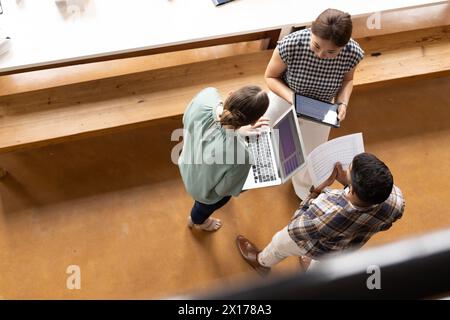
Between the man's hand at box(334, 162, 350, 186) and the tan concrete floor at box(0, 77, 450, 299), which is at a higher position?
the man's hand at box(334, 162, 350, 186)

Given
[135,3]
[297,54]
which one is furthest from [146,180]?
[297,54]

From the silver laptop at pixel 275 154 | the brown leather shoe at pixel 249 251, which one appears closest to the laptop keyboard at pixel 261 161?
the silver laptop at pixel 275 154

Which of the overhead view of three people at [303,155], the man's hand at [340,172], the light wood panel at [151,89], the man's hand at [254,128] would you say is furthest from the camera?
the light wood panel at [151,89]

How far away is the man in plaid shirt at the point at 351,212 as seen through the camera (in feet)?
5.23

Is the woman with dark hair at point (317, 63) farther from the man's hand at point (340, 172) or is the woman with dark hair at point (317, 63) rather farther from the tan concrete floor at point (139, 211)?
the tan concrete floor at point (139, 211)

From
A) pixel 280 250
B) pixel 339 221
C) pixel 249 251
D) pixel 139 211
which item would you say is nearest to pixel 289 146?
pixel 280 250

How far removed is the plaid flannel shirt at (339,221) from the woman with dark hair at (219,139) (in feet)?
1.17

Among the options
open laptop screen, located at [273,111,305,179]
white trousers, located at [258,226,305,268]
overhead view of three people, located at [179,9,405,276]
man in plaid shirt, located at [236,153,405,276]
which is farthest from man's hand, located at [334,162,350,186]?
white trousers, located at [258,226,305,268]

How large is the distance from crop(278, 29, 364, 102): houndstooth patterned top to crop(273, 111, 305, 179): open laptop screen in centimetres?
18

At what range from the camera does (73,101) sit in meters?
2.78

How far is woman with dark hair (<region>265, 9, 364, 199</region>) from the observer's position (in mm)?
1879

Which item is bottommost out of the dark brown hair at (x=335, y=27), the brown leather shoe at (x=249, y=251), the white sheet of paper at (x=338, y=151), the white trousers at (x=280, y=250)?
the brown leather shoe at (x=249, y=251)

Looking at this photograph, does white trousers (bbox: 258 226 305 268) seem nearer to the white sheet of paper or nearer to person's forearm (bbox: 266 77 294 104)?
the white sheet of paper

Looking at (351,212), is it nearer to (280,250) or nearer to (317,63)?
(280,250)
